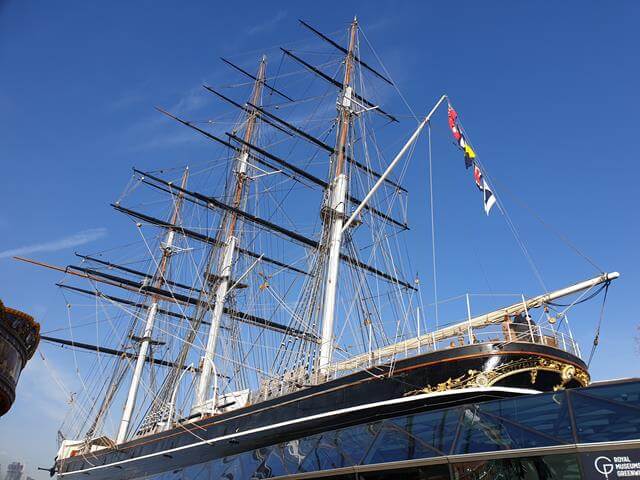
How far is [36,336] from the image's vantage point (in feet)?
25.6

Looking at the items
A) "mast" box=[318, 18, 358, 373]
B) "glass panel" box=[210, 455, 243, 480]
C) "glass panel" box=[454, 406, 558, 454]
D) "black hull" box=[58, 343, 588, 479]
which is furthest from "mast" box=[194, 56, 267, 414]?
"glass panel" box=[454, 406, 558, 454]

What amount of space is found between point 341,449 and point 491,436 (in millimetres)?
3197

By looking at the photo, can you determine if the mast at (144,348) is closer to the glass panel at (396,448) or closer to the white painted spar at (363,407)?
the white painted spar at (363,407)

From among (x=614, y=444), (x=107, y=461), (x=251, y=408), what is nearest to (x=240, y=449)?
(x=251, y=408)

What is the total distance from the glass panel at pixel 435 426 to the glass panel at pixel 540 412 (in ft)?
2.10

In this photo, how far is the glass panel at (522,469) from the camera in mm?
7320

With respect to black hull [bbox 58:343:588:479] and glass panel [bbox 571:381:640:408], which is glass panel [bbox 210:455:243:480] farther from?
glass panel [bbox 571:381:640:408]

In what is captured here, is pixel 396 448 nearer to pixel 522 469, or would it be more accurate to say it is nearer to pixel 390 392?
pixel 522 469

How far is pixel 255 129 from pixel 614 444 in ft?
110

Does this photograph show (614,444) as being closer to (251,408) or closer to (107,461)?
(251,408)

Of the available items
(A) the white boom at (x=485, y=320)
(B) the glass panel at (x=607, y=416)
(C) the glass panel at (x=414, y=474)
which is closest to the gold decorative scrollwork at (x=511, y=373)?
(A) the white boom at (x=485, y=320)

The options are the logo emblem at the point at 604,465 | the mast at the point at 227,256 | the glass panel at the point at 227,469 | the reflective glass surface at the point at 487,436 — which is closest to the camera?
the logo emblem at the point at 604,465

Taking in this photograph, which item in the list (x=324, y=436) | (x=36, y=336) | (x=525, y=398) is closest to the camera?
(x=36, y=336)

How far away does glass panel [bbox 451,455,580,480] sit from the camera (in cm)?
732
